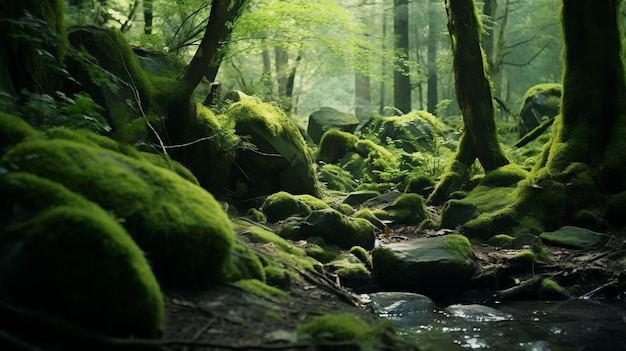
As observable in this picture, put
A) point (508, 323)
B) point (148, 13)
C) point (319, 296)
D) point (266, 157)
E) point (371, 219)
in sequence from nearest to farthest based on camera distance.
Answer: point (319, 296) → point (508, 323) → point (371, 219) → point (266, 157) → point (148, 13)

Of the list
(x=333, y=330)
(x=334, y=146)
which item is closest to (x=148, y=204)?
(x=333, y=330)

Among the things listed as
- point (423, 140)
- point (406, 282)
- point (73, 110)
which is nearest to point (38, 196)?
point (73, 110)

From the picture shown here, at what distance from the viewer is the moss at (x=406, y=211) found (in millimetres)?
10180

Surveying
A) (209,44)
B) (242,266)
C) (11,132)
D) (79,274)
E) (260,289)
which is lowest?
(260,289)

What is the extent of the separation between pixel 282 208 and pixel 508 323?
15.3 feet

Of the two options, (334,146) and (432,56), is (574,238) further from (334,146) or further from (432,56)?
(432,56)

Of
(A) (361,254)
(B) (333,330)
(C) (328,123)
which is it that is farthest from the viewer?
(C) (328,123)

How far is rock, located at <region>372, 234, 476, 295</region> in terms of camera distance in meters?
6.80

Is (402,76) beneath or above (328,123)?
above

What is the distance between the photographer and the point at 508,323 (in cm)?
566

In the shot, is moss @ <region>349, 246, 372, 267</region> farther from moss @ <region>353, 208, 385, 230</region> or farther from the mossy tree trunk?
the mossy tree trunk

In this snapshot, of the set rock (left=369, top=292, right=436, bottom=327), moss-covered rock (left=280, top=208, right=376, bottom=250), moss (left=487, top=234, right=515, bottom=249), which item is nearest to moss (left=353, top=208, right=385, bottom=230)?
moss-covered rock (left=280, top=208, right=376, bottom=250)

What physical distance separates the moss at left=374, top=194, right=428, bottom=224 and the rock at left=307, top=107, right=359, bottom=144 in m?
8.38

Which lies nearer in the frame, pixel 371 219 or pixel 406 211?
pixel 371 219
